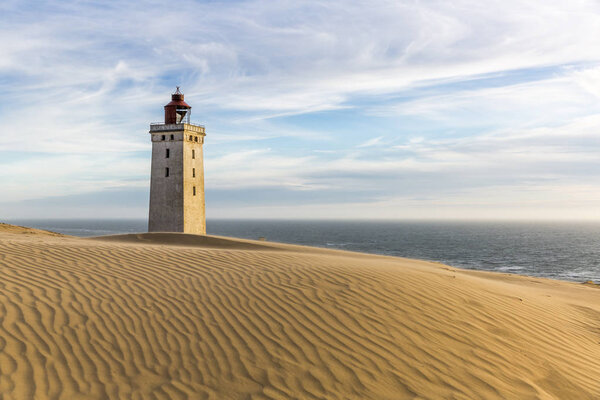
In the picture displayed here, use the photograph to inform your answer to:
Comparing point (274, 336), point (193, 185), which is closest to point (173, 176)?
point (193, 185)

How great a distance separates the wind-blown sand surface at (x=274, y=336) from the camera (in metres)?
5.34

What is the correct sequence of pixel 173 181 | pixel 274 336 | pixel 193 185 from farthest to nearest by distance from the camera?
pixel 193 185 < pixel 173 181 < pixel 274 336

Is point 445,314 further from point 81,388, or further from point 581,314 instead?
point 81,388

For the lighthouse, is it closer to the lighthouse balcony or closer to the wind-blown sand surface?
the lighthouse balcony

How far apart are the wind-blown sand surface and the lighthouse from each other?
72.1 feet

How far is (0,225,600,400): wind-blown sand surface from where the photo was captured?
5336mm

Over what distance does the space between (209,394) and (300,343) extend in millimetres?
1539

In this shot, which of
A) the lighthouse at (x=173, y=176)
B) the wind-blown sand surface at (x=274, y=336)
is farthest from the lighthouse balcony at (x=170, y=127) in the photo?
the wind-blown sand surface at (x=274, y=336)

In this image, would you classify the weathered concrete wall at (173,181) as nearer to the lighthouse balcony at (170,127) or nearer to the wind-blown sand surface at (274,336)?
the lighthouse balcony at (170,127)

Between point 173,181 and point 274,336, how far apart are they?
1057 inches

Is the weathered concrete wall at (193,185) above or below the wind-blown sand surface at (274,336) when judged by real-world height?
above

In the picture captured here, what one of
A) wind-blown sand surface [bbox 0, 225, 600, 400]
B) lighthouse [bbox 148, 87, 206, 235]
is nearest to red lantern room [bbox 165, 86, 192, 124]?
lighthouse [bbox 148, 87, 206, 235]

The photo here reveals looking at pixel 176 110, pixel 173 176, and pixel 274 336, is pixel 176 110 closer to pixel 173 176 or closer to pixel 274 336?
pixel 173 176

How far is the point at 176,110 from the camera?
32625 millimetres
